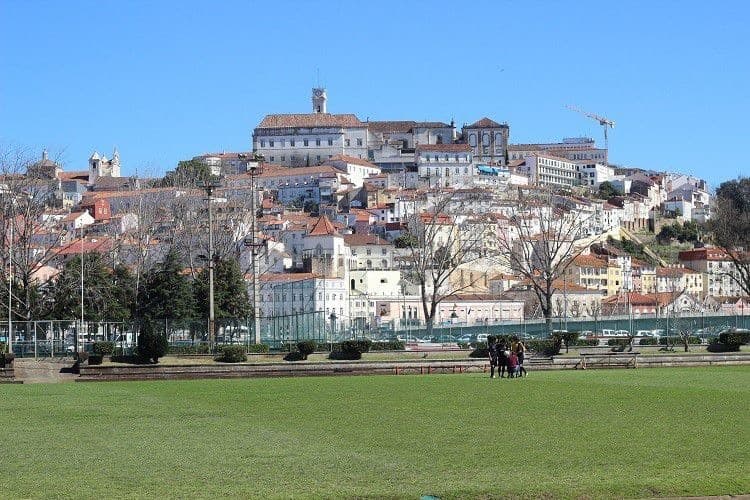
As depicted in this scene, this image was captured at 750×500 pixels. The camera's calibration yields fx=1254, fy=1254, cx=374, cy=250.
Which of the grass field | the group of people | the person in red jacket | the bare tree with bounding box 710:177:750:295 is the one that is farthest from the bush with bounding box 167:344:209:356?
the bare tree with bounding box 710:177:750:295

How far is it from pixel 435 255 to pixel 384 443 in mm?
98398

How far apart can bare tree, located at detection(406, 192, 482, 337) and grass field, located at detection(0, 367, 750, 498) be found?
52556 mm

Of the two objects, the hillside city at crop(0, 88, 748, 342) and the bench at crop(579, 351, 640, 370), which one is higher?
the hillside city at crop(0, 88, 748, 342)

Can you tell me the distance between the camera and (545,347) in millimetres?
50406

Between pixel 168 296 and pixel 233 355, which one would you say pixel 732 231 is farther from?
pixel 233 355

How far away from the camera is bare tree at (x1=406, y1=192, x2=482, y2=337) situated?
303ft

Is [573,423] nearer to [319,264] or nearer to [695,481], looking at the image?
[695,481]

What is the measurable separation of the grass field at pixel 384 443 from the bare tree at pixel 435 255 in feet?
172

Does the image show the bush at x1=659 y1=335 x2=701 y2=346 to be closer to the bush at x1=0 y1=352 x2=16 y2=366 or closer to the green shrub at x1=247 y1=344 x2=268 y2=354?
the green shrub at x1=247 y1=344 x2=268 y2=354

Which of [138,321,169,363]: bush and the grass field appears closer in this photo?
the grass field

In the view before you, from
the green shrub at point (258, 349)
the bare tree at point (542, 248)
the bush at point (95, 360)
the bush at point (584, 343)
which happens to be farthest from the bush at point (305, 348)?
the bare tree at point (542, 248)

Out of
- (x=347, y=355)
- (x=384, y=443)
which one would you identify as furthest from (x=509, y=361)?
(x=384, y=443)

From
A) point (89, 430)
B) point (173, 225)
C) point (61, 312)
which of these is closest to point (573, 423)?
point (89, 430)

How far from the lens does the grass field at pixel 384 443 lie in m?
14.2
